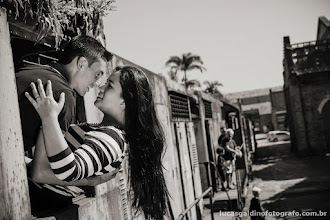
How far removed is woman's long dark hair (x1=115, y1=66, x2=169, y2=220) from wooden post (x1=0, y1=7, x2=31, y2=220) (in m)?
0.55

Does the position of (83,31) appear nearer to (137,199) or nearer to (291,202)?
(137,199)

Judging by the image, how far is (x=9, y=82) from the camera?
5.20ft

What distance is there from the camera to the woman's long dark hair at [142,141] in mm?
1822

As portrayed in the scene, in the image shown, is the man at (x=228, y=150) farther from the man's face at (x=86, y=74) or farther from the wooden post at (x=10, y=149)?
the wooden post at (x=10, y=149)

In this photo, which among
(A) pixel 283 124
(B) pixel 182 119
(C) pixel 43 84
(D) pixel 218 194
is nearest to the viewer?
(C) pixel 43 84

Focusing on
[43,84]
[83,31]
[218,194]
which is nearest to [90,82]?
[43,84]

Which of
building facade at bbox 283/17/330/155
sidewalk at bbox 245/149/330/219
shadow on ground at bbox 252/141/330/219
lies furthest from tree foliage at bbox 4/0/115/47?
building facade at bbox 283/17/330/155

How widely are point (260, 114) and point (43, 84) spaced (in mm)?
56638

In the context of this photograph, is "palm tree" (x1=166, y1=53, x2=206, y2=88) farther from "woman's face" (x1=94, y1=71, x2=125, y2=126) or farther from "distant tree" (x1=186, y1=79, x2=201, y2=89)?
"woman's face" (x1=94, y1=71, x2=125, y2=126)

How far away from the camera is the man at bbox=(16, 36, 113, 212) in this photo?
1.62 meters

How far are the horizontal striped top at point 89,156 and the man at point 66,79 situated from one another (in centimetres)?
15

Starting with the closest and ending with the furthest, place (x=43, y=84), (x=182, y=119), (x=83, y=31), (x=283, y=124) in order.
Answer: (x=43, y=84), (x=83, y=31), (x=182, y=119), (x=283, y=124)

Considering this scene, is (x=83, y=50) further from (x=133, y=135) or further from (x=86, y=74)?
(x=133, y=135)

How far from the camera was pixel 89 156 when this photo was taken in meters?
1.44
